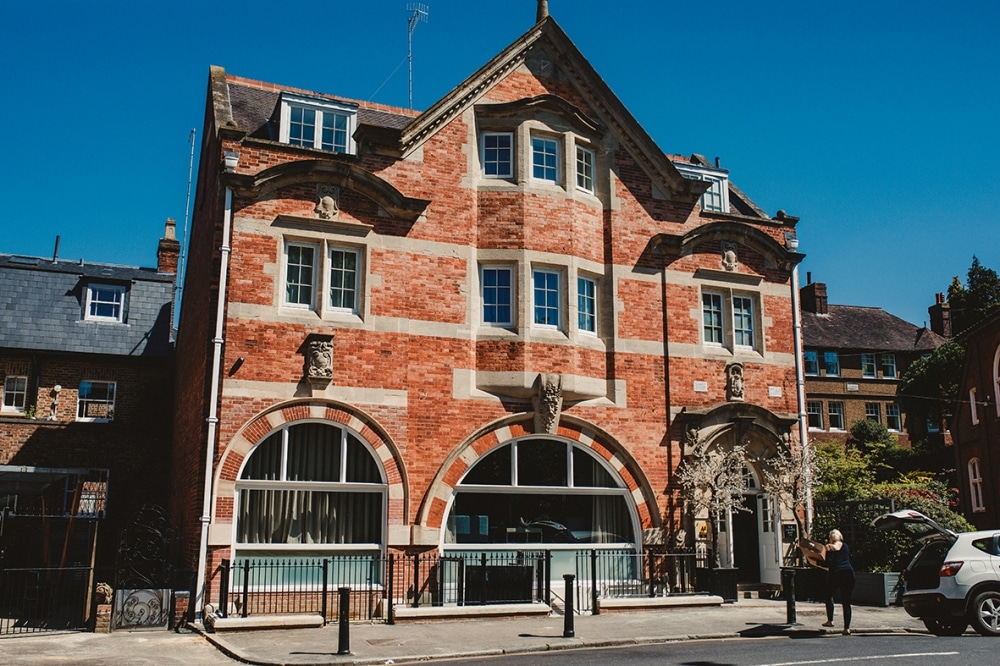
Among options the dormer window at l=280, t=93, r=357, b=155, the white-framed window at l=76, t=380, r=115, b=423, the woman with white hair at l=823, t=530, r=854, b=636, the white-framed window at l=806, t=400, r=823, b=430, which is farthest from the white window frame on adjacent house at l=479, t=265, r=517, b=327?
the white-framed window at l=806, t=400, r=823, b=430

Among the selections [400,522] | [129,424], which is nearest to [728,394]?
[400,522]

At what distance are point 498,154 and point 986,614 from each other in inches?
517

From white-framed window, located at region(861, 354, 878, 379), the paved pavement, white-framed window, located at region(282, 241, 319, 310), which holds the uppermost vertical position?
white-framed window, located at region(861, 354, 878, 379)

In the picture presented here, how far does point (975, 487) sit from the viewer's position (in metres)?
37.1

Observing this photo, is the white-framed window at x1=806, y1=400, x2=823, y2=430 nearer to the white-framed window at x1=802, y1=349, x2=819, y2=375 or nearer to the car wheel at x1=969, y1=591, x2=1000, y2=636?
the white-framed window at x1=802, y1=349, x2=819, y2=375

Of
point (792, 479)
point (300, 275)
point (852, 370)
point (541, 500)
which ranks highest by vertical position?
point (852, 370)

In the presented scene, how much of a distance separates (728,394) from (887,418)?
115 ft

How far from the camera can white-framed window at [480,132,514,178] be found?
2111cm

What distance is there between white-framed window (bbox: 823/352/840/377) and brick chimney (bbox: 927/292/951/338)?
7.60 metres

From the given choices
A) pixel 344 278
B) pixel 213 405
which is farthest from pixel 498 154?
pixel 213 405

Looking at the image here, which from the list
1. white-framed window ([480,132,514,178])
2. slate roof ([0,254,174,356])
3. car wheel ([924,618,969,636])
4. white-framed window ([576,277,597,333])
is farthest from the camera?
slate roof ([0,254,174,356])

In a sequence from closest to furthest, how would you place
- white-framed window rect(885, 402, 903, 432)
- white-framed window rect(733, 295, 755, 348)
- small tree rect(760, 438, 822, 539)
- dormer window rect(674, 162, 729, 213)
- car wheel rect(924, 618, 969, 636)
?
car wheel rect(924, 618, 969, 636) → small tree rect(760, 438, 822, 539) → white-framed window rect(733, 295, 755, 348) → dormer window rect(674, 162, 729, 213) → white-framed window rect(885, 402, 903, 432)

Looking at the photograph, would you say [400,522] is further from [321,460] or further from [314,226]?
[314,226]

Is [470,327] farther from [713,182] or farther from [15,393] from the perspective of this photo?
[15,393]
